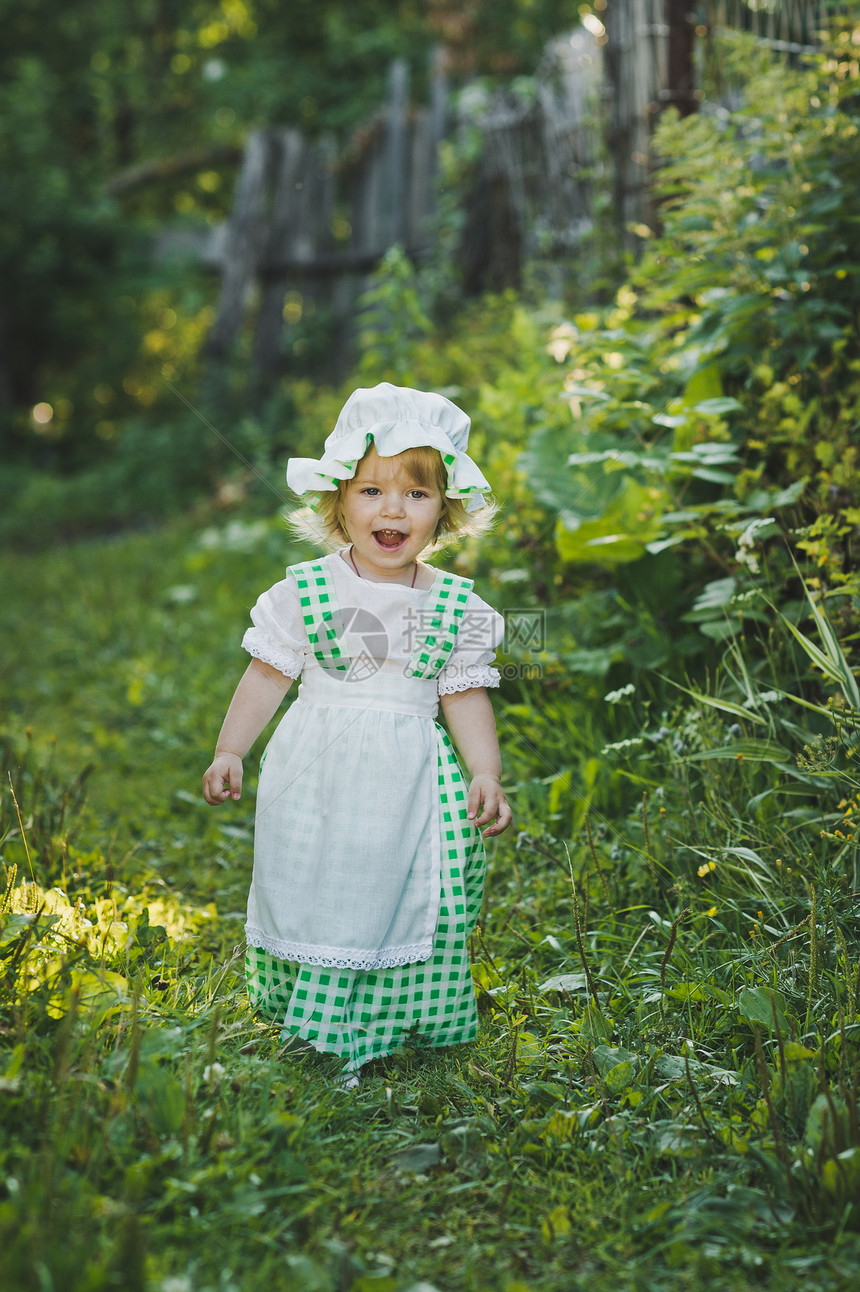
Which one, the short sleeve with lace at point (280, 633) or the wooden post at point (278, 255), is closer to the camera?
the short sleeve with lace at point (280, 633)

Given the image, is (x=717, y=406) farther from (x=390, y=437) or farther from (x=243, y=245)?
(x=243, y=245)

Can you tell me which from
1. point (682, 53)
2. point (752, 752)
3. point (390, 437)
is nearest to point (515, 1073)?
point (752, 752)

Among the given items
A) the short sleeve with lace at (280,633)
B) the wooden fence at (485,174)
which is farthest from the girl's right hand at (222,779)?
the wooden fence at (485,174)

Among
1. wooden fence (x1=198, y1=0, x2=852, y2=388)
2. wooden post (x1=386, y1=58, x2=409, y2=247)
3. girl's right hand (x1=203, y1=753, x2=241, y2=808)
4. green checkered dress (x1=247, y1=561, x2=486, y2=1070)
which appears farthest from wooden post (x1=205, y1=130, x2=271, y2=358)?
girl's right hand (x1=203, y1=753, x2=241, y2=808)

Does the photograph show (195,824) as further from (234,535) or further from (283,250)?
(283,250)

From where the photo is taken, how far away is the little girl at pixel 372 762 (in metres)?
1.86

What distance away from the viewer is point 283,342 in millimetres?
8367

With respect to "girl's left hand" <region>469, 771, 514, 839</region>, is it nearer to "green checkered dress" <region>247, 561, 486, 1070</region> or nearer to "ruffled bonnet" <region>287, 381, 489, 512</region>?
"green checkered dress" <region>247, 561, 486, 1070</region>

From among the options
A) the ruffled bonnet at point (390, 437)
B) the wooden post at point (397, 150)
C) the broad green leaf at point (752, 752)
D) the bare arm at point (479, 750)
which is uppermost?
the wooden post at point (397, 150)

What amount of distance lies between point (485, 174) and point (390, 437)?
4.90 m

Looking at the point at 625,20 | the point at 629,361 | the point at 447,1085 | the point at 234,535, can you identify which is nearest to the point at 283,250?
the point at 234,535

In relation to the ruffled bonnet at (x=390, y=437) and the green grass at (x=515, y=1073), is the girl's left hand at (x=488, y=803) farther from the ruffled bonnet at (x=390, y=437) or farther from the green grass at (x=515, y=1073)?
the ruffled bonnet at (x=390, y=437)

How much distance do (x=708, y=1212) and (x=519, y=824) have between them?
124 centimetres

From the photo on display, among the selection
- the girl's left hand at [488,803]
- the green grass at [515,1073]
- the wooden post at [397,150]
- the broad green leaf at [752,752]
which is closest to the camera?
the green grass at [515,1073]
